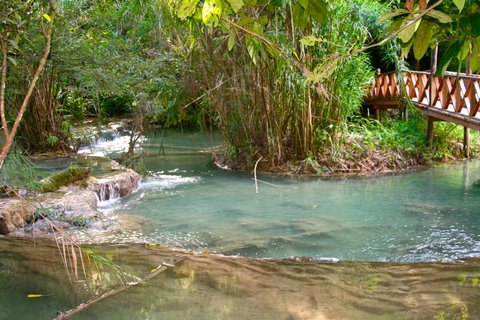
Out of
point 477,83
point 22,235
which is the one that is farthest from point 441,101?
point 22,235

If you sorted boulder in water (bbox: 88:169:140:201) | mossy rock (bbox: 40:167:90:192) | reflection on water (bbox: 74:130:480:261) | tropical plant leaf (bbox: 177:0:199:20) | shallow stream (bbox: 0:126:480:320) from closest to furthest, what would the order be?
tropical plant leaf (bbox: 177:0:199:20) → shallow stream (bbox: 0:126:480:320) → reflection on water (bbox: 74:130:480:261) → mossy rock (bbox: 40:167:90:192) → boulder in water (bbox: 88:169:140:201)

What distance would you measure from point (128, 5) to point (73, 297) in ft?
18.3

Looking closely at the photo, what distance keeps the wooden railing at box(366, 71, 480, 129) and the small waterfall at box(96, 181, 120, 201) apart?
12.4 feet

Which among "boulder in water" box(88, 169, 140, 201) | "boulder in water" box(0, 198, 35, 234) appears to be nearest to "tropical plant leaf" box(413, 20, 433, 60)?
"boulder in water" box(0, 198, 35, 234)

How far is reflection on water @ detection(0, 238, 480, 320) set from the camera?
337cm

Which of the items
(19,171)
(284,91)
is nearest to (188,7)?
(19,171)

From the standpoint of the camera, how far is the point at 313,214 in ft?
20.5

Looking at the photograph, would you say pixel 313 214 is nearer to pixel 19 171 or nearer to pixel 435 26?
pixel 19 171

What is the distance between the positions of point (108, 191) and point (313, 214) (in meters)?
2.55

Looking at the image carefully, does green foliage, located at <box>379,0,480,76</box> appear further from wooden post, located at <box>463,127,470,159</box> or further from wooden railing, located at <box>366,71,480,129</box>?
wooden post, located at <box>463,127,470,159</box>

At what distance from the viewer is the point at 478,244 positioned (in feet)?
16.4

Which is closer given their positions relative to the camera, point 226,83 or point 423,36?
point 423,36

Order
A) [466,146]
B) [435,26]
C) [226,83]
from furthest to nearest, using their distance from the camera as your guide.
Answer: [466,146]
[226,83]
[435,26]

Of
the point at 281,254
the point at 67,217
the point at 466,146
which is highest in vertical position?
the point at 466,146
